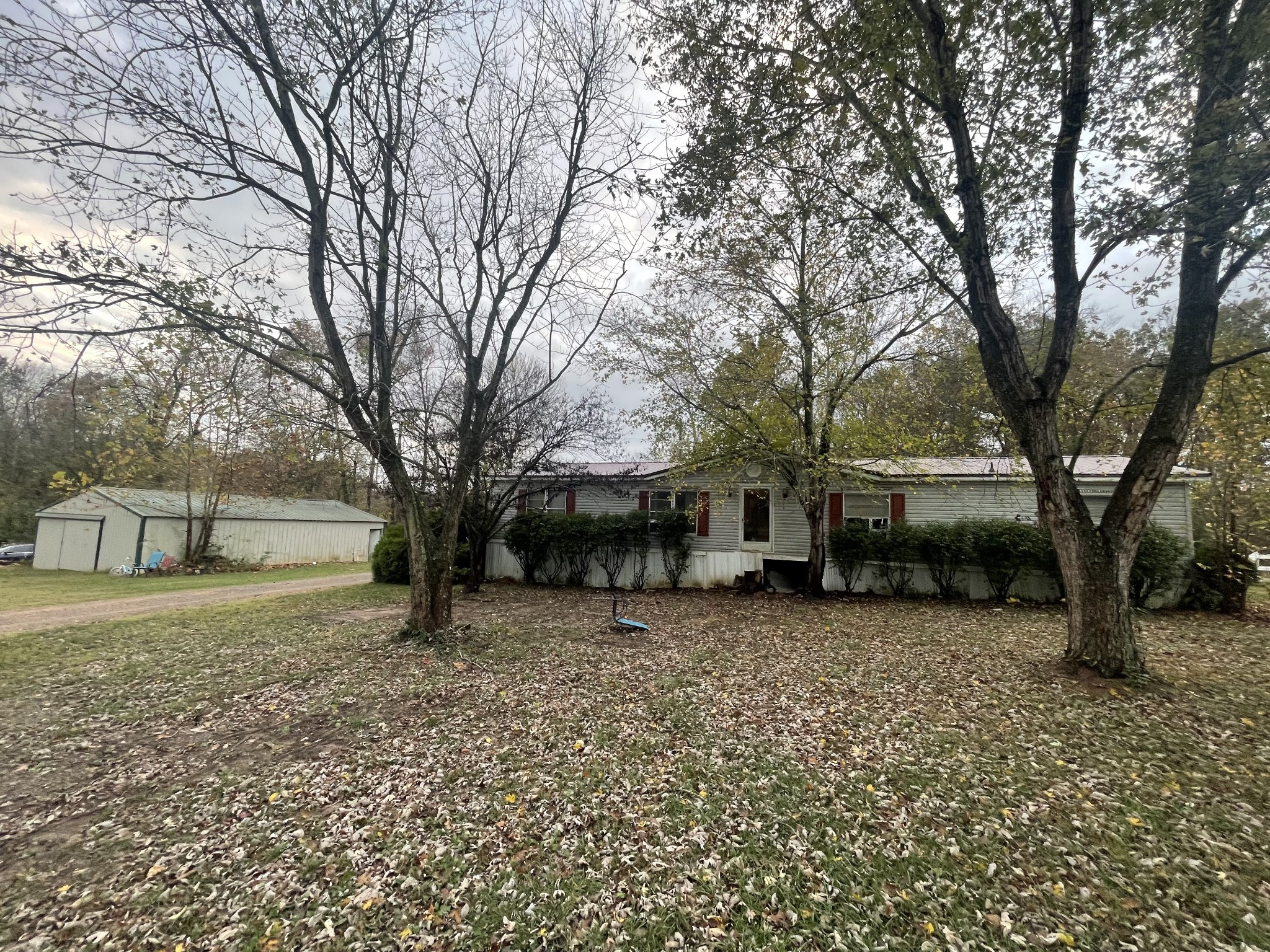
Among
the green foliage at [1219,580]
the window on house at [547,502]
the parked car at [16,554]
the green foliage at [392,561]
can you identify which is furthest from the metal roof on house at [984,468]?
the parked car at [16,554]

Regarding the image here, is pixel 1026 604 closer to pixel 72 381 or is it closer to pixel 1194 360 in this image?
pixel 1194 360

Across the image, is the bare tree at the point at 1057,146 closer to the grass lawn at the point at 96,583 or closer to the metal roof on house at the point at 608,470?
the metal roof on house at the point at 608,470

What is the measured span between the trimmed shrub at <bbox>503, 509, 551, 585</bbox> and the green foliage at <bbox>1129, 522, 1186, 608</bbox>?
1297 cm

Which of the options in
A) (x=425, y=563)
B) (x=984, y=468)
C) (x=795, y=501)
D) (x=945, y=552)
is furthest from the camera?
(x=795, y=501)

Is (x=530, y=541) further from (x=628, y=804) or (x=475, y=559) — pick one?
(x=628, y=804)

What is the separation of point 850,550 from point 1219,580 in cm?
644

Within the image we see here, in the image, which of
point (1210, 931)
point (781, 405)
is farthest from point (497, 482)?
point (1210, 931)

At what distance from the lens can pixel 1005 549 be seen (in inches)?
428

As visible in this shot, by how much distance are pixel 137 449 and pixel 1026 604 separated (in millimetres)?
14918

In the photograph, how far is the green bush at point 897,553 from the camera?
11914 millimetres

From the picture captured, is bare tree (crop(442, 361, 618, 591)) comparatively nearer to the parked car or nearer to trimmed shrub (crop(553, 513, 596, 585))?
trimmed shrub (crop(553, 513, 596, 585))

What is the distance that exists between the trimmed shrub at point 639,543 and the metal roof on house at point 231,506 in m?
14.4

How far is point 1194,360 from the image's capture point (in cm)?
533

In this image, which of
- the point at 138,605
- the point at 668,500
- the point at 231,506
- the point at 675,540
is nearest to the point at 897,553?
the point at 675,540
